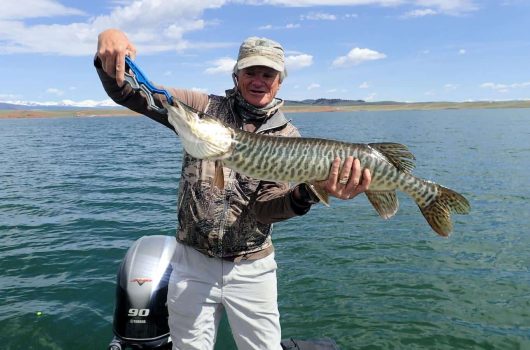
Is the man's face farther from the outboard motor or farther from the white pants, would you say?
the outboard motor

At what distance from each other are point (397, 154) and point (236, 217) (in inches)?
71.3

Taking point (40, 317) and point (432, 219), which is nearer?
point (432, 219)

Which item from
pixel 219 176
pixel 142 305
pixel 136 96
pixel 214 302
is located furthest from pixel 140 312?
pixel 136 96

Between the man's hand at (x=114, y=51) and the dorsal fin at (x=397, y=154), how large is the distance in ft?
8.37

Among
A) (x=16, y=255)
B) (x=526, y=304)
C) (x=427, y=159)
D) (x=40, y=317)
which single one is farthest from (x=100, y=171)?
(x=526, y=304)

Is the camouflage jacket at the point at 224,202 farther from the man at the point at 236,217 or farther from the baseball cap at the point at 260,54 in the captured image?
the baseball cap at the point at 260,54

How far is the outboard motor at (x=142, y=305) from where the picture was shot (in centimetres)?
588

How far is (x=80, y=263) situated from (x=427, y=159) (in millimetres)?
24338

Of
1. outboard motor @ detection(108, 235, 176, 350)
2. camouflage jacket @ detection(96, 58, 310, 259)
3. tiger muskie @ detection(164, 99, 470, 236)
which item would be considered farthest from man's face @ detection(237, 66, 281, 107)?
outboard motor @ detection(108, 235, 176, 350)

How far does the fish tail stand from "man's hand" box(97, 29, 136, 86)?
349 centimetres

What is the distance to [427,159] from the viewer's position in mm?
30203

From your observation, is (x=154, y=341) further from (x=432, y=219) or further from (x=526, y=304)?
(x=526, y=304)

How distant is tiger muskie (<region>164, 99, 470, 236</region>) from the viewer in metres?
4.41

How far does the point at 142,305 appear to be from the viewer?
5918 millimetres
